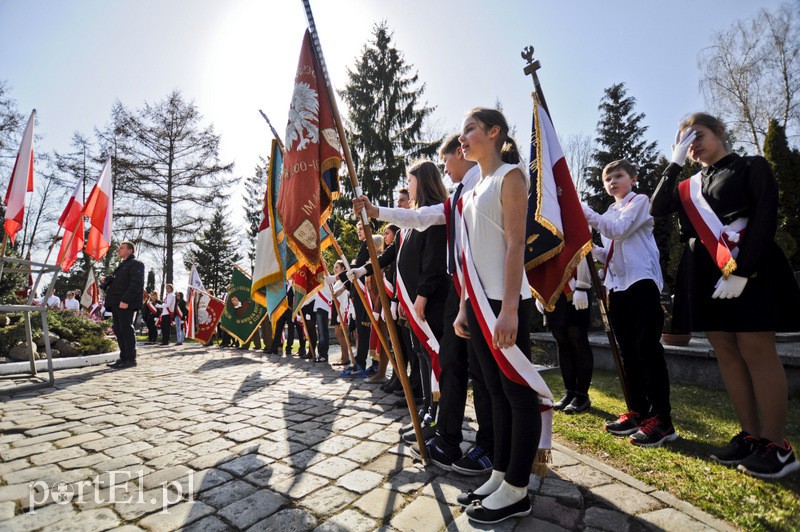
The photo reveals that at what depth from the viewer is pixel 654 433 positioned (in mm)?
2895

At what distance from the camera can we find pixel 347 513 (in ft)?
6.67

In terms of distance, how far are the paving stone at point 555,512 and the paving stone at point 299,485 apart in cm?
117

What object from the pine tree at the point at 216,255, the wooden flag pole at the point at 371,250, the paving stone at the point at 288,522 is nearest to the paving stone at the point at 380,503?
the paving stone at the point at 288,522

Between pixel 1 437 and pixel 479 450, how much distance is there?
3.81m

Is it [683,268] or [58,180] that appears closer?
[683,268]

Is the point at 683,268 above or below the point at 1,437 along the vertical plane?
above

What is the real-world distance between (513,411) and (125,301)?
8.05 meters

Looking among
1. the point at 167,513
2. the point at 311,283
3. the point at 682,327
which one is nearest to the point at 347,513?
the point at 167,513

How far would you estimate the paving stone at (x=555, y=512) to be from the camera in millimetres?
1909

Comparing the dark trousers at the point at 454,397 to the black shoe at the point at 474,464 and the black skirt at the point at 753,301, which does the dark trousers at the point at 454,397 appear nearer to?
the black shoe at the point at 474,464

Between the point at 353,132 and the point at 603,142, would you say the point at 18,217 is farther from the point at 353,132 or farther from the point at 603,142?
the point at 603,142

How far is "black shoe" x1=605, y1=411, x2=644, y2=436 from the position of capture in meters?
3.13

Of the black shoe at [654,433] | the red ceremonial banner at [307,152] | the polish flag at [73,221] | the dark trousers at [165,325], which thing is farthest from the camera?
the dark trousers at [165,325]

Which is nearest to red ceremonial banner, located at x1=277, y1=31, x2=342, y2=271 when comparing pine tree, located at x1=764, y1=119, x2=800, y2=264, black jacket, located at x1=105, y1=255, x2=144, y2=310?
black jacket, located at x1=105, y1=255, x2=144, y2=310
